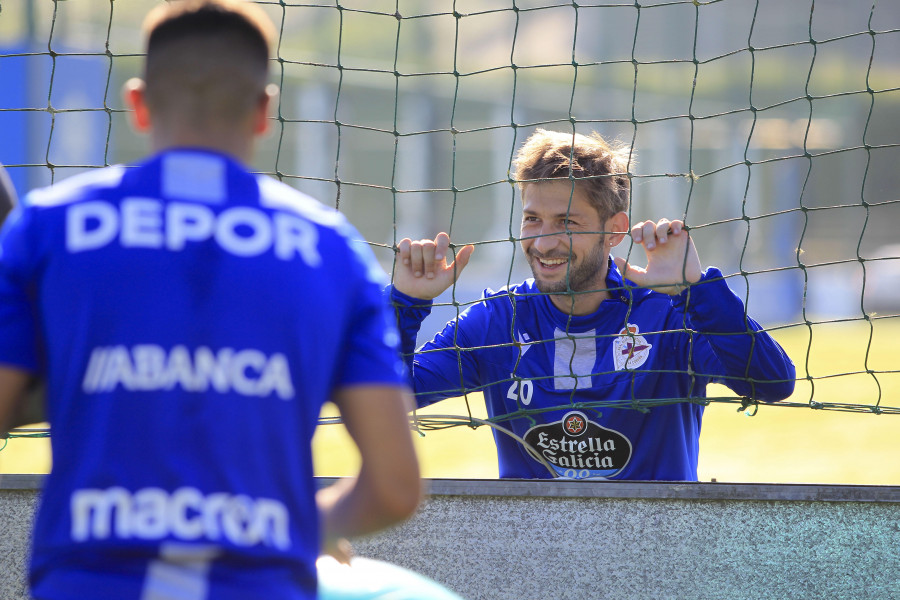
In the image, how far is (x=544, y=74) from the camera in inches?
1212

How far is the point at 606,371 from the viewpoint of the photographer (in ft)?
11.4

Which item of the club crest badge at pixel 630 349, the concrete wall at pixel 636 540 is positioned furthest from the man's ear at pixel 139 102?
the club crest badge at pixel 630 349

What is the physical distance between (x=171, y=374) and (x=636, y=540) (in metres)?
2.03

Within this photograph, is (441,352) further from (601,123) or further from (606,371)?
(601,123)

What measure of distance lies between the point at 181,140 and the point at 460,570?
6.53 ft

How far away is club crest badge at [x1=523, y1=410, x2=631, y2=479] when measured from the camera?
338cm

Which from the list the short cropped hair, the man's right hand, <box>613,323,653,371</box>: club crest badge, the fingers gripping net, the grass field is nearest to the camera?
the man's right hand

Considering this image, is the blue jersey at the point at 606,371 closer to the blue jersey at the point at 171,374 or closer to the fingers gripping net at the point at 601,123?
the blue jersey at the point at 171,374

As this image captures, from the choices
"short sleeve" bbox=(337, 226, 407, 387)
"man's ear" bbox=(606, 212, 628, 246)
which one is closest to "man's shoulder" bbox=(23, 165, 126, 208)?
"short sleeve" bbox=(337, 226, 407, 387)

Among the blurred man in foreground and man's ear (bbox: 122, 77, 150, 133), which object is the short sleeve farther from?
man's ear (bbox: 122, 77, 150, 133)

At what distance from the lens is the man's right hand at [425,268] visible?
3.31 metres

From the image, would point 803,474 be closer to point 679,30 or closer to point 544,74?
point 544,74

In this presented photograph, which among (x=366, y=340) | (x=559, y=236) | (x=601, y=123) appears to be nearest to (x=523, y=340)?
(x=559, y=236)

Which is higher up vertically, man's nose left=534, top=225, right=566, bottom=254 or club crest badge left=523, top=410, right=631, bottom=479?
man's nose left=534, top=225, right=566, bottom=254
